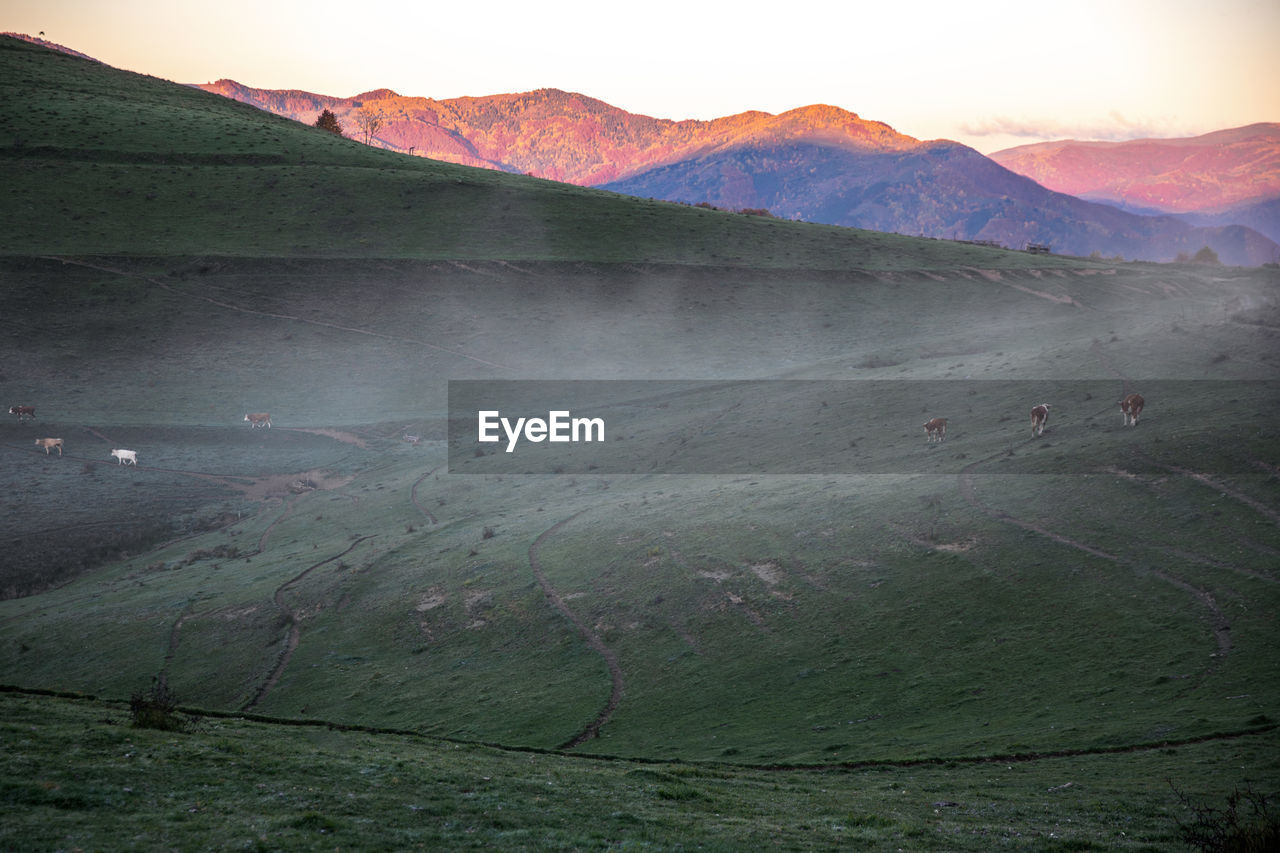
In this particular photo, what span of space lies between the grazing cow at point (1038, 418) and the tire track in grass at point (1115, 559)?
3443 mm

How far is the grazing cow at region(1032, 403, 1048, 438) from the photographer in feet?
144

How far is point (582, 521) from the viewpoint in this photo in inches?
1754

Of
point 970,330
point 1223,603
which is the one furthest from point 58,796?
point 970,330

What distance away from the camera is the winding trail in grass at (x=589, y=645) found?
2602 centimetres

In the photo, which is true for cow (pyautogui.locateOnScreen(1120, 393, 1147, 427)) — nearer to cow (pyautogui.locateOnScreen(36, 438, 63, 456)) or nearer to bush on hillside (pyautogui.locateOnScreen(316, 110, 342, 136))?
cow (pyautogui.locateOnScreen(36, 438, 63, 456))

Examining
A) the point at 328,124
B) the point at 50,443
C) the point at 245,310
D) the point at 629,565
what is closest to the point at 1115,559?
the point at 629,565

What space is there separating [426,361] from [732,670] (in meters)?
64.6

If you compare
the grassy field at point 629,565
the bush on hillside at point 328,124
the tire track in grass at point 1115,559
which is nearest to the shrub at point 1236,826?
the grassy field at point 629,565

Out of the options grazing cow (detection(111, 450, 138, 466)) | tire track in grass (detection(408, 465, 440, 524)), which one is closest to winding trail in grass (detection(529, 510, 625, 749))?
tire track in grass (detection(408, 465, 440, 524))

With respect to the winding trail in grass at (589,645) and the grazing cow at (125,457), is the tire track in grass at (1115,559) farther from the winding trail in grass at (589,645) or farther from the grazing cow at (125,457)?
the grazing cow at (125,457)

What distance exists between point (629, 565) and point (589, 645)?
612cm

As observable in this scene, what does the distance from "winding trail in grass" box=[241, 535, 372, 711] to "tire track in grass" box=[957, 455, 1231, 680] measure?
28.2 meters

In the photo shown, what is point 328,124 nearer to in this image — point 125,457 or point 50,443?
point 50,443

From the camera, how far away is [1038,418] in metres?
43.9
